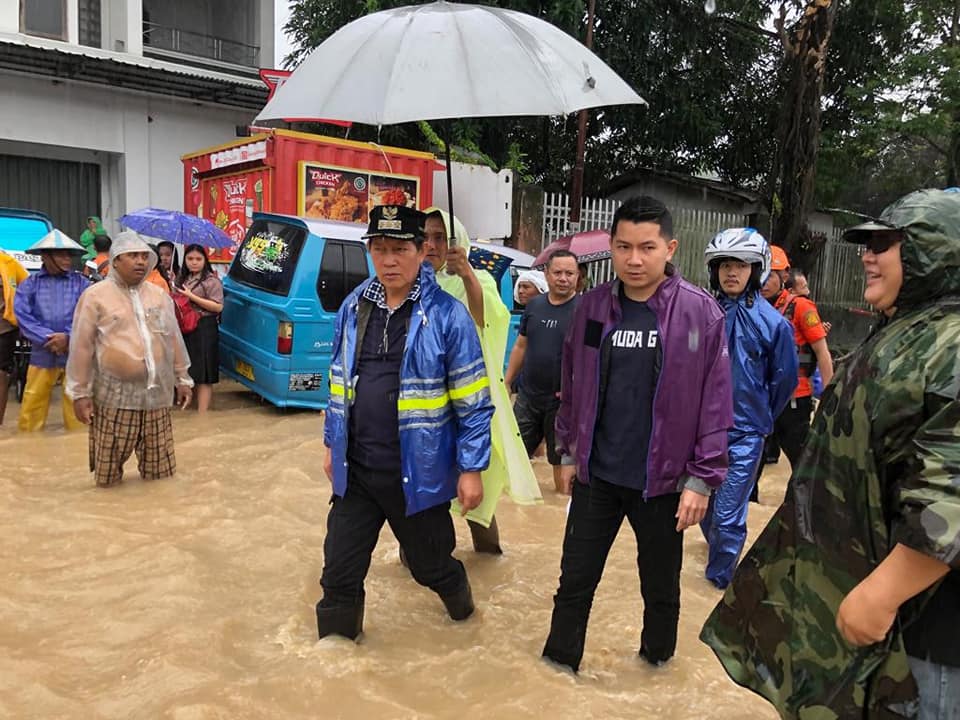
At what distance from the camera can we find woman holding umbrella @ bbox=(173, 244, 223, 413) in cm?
743

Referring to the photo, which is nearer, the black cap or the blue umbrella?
the black cap

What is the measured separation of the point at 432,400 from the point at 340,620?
1002mm

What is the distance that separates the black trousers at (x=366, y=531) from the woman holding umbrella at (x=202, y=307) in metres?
4.78

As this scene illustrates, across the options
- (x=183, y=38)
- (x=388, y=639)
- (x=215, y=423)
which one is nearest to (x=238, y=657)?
(x=388, y=639)

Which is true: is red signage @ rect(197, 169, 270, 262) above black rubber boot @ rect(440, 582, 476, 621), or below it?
above

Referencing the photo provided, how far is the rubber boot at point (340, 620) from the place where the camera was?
3.23 m

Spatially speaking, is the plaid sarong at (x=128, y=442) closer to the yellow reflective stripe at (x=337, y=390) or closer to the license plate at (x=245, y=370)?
the license plate at (x=245, y=370)

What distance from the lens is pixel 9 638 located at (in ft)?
11.2

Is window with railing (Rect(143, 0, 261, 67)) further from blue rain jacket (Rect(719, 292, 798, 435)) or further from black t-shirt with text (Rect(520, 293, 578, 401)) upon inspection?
blue rain jacket (Rect(719, 292, 798, 435))

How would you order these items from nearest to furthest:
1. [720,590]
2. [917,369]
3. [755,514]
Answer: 1. [917,369]
2. [720,590]
3. [755,514]

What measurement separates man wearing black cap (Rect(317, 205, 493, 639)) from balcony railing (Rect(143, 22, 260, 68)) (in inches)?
587

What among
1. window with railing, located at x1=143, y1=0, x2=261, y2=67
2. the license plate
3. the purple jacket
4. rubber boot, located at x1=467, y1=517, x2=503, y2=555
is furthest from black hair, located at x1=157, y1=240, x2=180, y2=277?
window with railing, located at x1=143, y1=0, x2=261, y2=67

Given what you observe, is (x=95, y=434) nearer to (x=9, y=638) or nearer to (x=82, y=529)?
(x=82, y=529)

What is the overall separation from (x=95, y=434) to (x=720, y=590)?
4074mm
